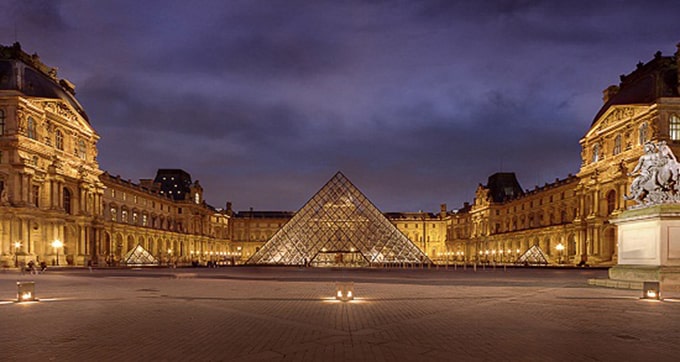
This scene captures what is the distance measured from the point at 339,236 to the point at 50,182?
22450 millimetres

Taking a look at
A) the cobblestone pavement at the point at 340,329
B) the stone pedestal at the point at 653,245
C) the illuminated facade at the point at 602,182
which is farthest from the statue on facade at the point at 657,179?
the illuminated facade at the point at 602,182

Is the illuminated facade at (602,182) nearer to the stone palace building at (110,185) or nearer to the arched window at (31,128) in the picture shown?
the stone palace building at (110,185)

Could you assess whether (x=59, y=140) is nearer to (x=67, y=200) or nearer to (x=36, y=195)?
(x=67, y=200)

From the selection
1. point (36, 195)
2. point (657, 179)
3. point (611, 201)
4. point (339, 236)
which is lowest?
point (339, 236)

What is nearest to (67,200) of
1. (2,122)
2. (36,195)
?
(36,195)

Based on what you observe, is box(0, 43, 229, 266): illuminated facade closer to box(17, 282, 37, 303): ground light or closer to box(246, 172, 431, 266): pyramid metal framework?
box(246, 172, 431, 266): pyramid metal framework

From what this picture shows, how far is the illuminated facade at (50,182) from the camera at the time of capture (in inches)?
1379

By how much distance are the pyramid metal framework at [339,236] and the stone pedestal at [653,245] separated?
2757 centimetres

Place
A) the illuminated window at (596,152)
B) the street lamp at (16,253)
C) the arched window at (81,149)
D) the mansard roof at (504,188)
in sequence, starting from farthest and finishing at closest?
the mansard roof at (504,188) < the illuminated window at (596,152) < the arched window at (81,149) < the street lamp at (16,253)

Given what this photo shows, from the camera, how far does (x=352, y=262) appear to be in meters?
49.2

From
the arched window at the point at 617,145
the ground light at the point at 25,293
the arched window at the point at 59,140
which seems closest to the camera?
the ground light at the point at 25,293

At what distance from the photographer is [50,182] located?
126 ft

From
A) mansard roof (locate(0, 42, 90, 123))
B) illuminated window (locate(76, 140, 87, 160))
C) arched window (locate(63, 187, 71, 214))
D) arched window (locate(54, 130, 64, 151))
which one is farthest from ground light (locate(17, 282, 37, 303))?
illuminated window (locate(76, 140, 87, 160))

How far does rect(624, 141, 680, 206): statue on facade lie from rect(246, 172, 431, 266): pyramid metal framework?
2817 cm
